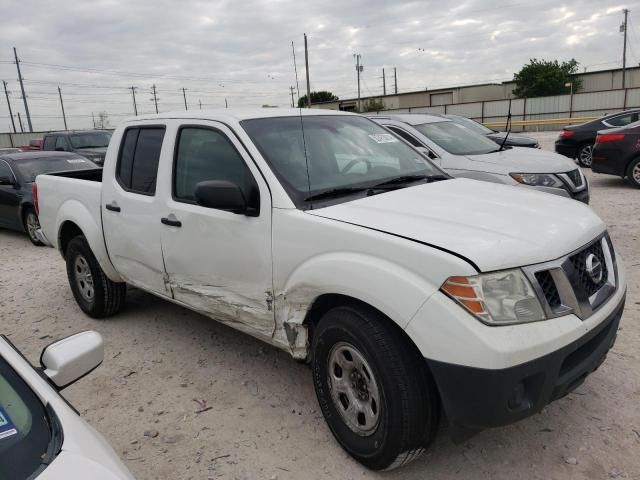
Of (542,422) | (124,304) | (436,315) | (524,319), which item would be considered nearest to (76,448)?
(436,315)

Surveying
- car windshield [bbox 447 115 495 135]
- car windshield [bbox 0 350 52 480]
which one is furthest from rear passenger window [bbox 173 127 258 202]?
car windshield [bbox 447 115 495 135]

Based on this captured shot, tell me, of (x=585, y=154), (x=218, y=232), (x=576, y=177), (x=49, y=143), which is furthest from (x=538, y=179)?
(x=49, y=143)

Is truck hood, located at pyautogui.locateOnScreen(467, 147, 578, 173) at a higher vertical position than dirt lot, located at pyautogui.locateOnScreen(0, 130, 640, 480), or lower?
higher

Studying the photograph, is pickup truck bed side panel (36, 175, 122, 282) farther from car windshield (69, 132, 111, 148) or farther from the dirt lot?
car windshield (69, 132, 111, 148)

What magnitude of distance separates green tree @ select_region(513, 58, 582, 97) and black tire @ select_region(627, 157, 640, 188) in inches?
2177

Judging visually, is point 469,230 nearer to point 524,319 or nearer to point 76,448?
point 524,319

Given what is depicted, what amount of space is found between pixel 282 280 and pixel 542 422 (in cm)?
173

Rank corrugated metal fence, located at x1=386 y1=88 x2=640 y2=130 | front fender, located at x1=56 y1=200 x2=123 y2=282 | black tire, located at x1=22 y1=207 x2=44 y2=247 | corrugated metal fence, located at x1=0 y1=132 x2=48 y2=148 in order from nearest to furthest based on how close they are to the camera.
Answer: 1. front fender, located at x1=56 y1=200 x2=123 y2=282
2. black tire, located at x1=22 y1=207 x2=44 y2=247
3. corrugated metal fence, located at x1=386 y1=88 x2=640 y2=130
4. corrugated metal fence, located at x1=0 y1=132 x2=48 y2=148

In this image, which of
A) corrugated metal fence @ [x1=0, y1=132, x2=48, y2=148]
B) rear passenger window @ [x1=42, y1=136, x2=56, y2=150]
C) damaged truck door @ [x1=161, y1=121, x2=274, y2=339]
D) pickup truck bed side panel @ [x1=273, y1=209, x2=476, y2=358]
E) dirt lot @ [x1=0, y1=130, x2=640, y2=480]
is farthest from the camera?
corrugated metal fence @ [x1=0, y1=132, x2=48, y2=148]

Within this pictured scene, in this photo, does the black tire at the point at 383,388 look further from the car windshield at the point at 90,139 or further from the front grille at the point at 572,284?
the car windshield at the point at 90,139

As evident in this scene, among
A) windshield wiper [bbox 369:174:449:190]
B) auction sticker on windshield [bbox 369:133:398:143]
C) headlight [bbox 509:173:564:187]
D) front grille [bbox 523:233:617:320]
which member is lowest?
headlight [bbox 509:173:564:187]

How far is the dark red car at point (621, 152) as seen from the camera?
392 inches

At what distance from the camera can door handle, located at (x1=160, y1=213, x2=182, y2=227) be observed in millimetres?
3620

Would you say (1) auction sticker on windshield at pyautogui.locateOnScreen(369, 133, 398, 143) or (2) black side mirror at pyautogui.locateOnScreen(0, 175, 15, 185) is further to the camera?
(2) black side mirror at pyautogui.locateOnScreen(0, 175, 15, 185)
